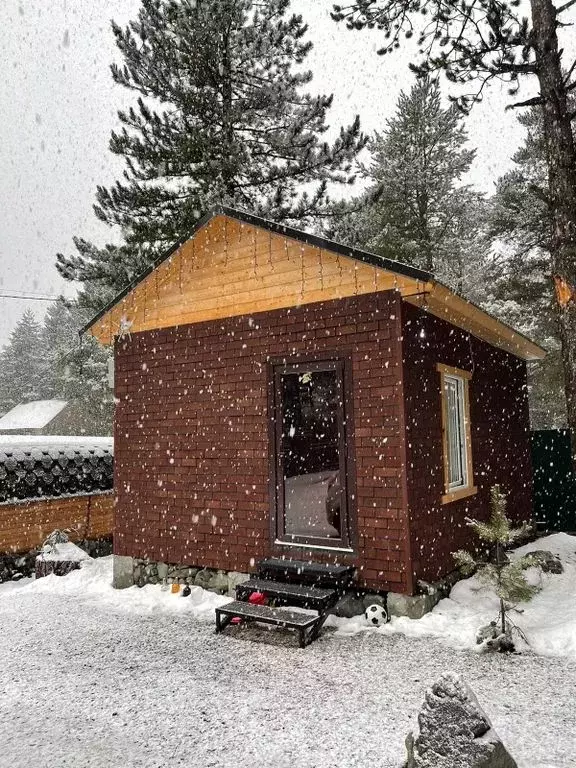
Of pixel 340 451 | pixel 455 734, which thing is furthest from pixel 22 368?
pixel 455 734

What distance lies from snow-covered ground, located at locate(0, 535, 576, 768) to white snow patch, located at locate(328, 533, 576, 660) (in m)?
0.02

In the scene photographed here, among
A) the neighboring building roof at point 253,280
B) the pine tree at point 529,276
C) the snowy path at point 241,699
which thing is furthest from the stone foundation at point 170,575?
the pine tree at point 529,276

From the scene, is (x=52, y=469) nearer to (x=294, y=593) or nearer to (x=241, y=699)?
(x=294, y=593)

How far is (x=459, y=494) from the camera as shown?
6875 millimetres

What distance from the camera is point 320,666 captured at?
4754 mm

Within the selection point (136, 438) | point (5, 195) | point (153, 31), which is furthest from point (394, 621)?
point (5, 195)

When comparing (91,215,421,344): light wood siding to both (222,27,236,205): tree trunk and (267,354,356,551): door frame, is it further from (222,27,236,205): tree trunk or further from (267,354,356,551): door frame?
(222,27,236,205): tree trunk

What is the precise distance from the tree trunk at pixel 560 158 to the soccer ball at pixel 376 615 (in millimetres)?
3874

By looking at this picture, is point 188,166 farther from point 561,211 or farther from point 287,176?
point 561,211

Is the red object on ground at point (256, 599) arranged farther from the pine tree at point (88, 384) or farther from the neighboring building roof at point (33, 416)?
the neighboring building roof at point (33, 416)

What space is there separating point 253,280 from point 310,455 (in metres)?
6.85

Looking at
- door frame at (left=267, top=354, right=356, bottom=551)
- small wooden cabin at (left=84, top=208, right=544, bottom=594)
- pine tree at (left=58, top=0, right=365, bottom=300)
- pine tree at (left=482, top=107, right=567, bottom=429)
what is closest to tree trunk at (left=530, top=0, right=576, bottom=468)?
small wooden cabin at (left=84, top=208, right=544, bottom=594)

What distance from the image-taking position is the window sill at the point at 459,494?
646 cm

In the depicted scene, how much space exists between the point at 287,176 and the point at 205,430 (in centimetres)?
831
